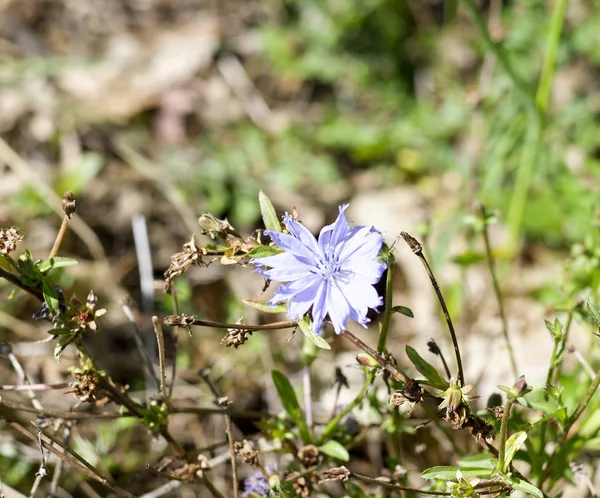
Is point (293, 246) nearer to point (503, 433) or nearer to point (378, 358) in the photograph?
point (378, 358)

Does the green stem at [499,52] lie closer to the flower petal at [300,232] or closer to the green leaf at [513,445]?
Result: the flower petal at [300,232]

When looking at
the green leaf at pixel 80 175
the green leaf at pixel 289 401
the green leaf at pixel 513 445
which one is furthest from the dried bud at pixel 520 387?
the green leaf at pixel 80 175

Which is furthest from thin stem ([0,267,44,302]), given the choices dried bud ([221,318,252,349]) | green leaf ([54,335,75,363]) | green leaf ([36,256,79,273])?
dried bud ([221,318,252,349])

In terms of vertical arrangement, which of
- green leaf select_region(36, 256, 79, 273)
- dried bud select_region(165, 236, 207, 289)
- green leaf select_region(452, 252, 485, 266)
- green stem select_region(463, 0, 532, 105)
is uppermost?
green stem select_region(463, 0, 532, 105)

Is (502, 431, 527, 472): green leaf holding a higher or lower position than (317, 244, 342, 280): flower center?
lower

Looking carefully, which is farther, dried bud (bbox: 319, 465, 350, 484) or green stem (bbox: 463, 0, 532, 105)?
green stem (bbox: 463, 0, 532, 105)

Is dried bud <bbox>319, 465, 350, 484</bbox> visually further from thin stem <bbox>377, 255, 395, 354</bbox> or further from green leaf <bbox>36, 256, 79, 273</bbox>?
green leaf <bbox>36, 256, 79, 273</bbox>

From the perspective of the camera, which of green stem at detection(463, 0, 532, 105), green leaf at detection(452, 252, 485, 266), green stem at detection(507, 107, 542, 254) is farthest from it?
green stem at detection(507, 107, 542, 254)

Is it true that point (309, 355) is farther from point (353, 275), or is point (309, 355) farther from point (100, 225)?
point (100, 225)
